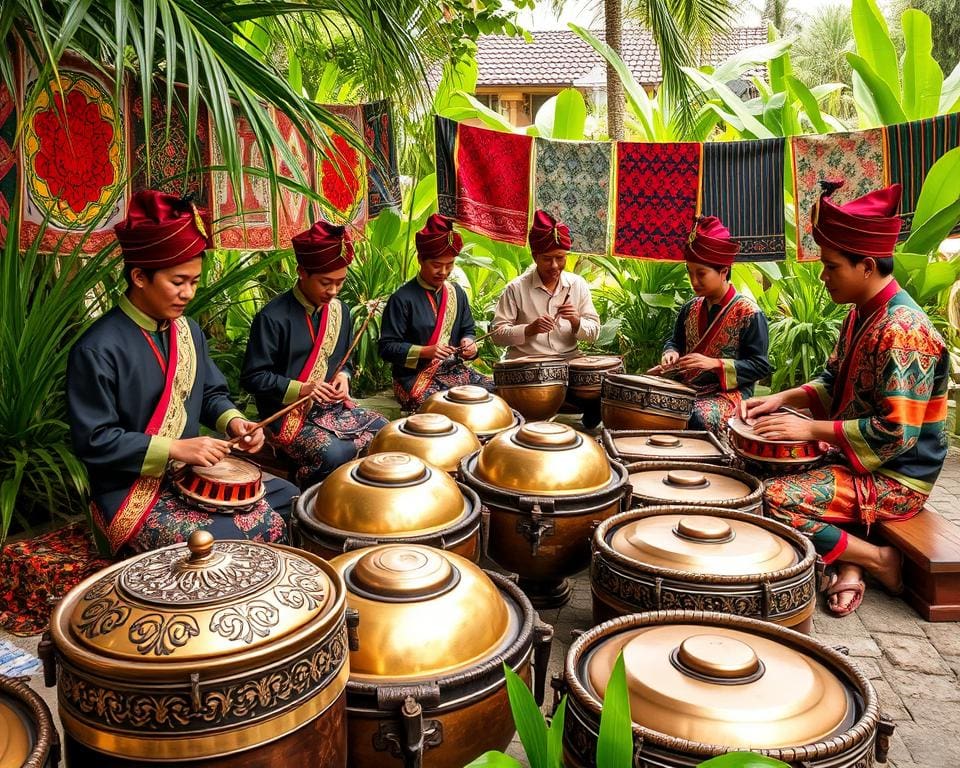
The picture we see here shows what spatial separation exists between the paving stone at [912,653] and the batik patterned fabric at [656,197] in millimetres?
3593

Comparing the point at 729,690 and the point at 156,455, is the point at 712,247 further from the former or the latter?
the point at 729,690

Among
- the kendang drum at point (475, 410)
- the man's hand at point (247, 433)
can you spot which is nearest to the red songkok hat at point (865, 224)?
the kendang drum at point (475, 410)

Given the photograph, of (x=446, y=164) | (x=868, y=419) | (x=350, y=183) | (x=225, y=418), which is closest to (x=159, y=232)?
(x=225, y=418)

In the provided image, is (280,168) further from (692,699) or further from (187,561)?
(692,699)

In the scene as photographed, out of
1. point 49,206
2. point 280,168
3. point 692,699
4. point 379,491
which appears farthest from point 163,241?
point 280,168

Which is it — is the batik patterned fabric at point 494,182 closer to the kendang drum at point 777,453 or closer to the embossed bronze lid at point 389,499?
the kendang drum at point 777,453

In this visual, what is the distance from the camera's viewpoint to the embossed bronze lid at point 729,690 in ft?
4.63

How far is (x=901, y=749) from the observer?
224cm

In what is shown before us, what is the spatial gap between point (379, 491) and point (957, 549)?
7.39ft

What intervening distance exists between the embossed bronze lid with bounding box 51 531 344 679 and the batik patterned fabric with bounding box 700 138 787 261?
5.00 m

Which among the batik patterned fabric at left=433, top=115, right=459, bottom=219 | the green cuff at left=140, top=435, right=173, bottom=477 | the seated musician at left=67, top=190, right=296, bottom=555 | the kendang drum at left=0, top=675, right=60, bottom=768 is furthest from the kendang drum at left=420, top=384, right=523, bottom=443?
the batik patterned fabric at left=433, top=115, right=459, bottom=219

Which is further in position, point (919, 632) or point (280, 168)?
point (280, 168)

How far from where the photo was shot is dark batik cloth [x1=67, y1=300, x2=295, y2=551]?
2.49m

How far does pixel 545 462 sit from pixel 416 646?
112 cm
